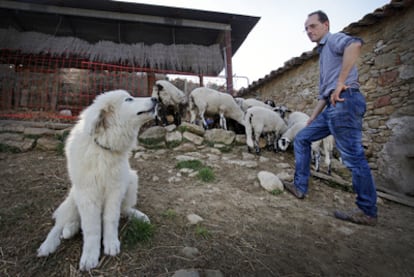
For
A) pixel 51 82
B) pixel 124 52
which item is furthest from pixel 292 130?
pixel 51 82

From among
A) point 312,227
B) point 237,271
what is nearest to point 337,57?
point 312,227

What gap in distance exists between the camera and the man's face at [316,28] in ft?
8.24

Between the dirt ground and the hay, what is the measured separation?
5.60 meters

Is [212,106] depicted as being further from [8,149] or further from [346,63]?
[8,149]

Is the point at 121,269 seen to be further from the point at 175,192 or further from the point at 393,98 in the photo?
the point at 393,98

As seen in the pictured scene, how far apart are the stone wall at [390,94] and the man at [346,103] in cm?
265

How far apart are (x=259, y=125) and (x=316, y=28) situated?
2.78 metres

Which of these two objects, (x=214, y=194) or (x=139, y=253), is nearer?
(x=139, y=253)

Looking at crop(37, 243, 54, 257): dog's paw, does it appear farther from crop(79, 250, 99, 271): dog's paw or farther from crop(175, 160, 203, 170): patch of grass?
crop(175, 160, 203, 170): patch of grass

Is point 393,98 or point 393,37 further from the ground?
point 393,37

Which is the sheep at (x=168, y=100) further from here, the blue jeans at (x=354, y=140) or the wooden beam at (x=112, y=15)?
the blue jeans at (x=354, y=140)

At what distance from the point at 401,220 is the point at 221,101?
4.69 metres

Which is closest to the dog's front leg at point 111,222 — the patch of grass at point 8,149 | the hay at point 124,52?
the patch of grass at point 8,149

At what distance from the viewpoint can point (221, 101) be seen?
6051 mm
